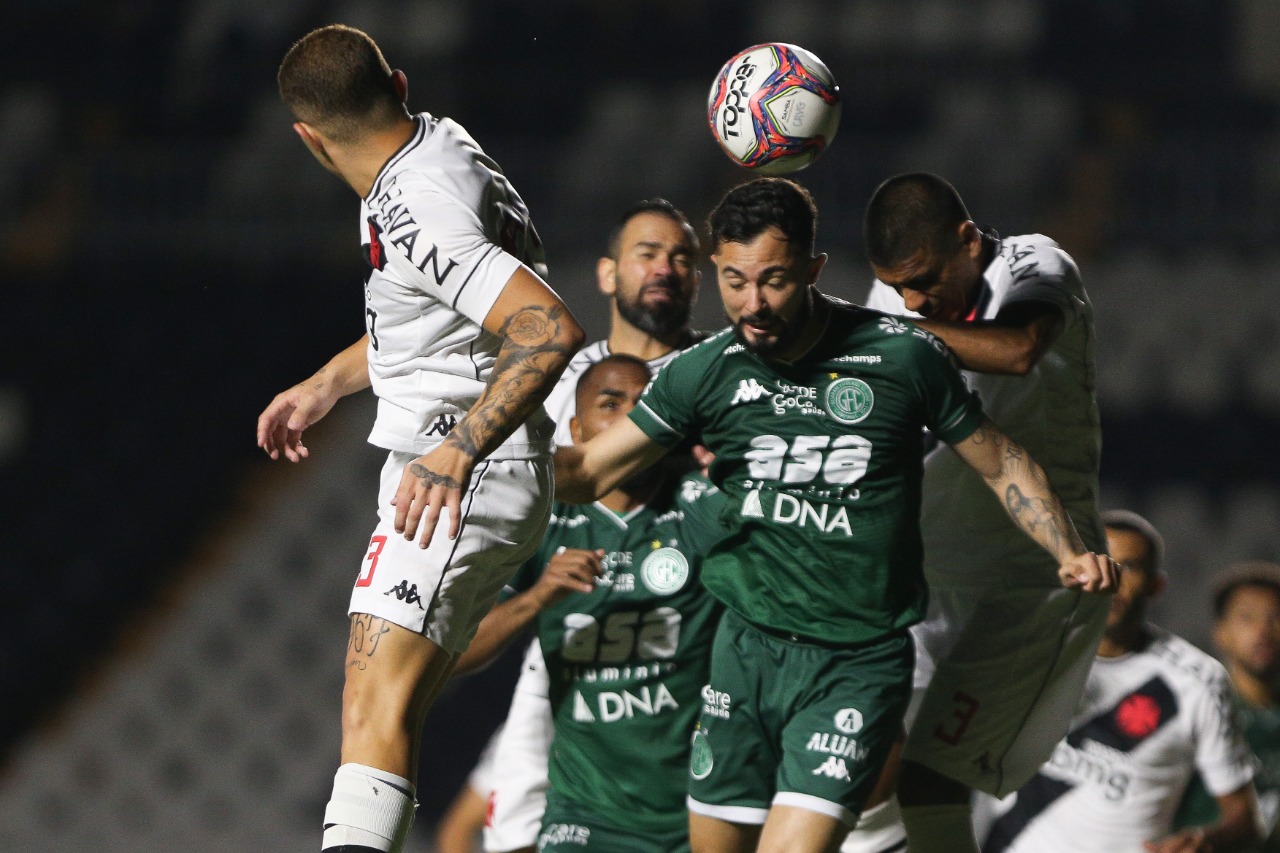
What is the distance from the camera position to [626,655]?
13.9 feet

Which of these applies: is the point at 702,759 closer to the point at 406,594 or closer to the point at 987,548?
the point at 406,594

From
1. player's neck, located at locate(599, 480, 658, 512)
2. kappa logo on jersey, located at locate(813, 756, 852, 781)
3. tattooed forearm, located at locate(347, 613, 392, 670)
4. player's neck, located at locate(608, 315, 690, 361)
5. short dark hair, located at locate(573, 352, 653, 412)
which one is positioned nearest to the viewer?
tattooed forearm, located at locate(347, 613, 392, 670)

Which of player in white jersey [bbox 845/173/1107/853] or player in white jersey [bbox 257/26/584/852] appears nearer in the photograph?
player in white jersey [bbox 257/26/584/852]

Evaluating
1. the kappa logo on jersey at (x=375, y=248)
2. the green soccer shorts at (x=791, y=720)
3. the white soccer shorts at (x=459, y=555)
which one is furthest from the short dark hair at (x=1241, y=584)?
the kappa logo on jersey at (x=375, y=248)

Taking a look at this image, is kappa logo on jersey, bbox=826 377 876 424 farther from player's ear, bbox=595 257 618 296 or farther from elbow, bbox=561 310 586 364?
player's ear, bbox=595 257 618 296

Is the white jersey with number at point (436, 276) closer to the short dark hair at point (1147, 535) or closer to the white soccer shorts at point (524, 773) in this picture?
the white soccer shorts at point (524, 773)

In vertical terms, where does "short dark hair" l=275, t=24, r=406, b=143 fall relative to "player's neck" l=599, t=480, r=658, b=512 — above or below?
above

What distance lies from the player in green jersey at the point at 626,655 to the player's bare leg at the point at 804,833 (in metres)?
0.81

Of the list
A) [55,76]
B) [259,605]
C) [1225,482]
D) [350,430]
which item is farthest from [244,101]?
[1225,482]

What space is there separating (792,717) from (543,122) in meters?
8.42

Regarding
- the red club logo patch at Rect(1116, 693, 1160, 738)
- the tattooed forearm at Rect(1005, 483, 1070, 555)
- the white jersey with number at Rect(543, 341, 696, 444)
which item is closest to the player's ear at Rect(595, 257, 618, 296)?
the white jersey with number at Rect(543, 341, 696, 444)

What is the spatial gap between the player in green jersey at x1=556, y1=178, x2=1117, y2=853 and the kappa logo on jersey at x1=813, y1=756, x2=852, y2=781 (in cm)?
4

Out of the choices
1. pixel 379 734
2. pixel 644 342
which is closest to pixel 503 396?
pixel 379 734

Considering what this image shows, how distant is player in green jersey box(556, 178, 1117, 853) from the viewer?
3.46 m
